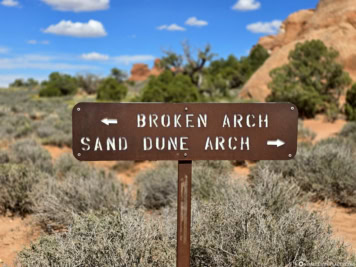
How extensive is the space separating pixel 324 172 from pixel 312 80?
15.6 m

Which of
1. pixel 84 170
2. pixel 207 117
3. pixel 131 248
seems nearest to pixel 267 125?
pixel 207 117

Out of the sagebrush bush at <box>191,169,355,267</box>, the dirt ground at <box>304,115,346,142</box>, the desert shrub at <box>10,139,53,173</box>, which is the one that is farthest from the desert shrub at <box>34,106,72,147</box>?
the sagebrush bush at <box>191,169,355,267</box>

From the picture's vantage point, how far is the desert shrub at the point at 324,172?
213 inches

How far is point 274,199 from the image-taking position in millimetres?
4203

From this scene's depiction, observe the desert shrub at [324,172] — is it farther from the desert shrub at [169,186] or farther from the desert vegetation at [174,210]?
the desert shrub at [169,186]

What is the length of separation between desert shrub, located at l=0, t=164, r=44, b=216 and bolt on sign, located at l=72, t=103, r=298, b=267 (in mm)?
3008

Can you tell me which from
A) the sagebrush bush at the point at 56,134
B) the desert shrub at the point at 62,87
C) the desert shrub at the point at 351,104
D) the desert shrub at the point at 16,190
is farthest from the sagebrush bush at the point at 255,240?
the desert shrub at the point at 62,87

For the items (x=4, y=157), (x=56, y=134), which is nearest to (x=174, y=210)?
(x=4, y=157)

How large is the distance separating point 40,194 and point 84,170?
219cm

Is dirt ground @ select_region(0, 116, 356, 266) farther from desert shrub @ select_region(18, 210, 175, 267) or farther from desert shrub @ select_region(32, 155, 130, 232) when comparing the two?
desert shrub @ select_region(18, 210, 175, 267)

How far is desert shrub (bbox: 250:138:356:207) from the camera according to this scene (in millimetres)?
5410

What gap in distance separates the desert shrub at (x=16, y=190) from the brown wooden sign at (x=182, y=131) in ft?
9.83

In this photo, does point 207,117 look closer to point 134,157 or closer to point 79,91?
point 134,157

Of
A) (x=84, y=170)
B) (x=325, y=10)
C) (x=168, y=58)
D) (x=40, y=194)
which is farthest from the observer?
(x=168, y=58)
